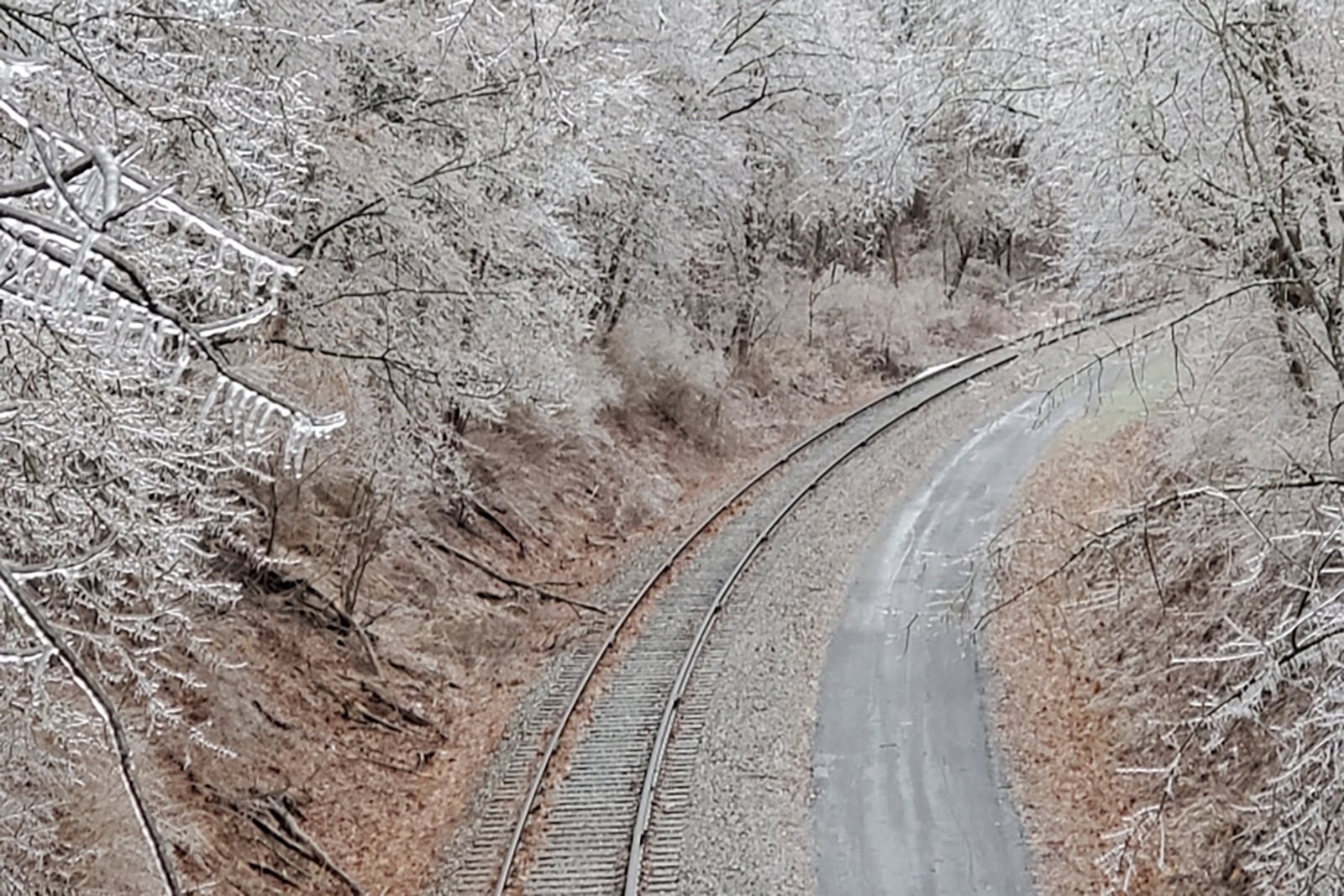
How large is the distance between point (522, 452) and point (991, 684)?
11.0 meters

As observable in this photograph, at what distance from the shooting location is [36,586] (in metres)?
7.10

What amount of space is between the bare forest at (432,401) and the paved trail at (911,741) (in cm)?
90

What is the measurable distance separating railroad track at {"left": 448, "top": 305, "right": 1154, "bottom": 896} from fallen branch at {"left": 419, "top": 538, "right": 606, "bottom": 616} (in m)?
0.94

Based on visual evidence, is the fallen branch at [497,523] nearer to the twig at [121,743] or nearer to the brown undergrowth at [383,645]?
the brown undergrowth at [383,645]

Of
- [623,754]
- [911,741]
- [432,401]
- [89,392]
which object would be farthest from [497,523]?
[89,392]

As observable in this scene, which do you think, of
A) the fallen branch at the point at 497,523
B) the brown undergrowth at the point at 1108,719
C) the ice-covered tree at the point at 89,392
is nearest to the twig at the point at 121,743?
the ice-covered tree at the point at 89,392

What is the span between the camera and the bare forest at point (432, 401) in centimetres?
541

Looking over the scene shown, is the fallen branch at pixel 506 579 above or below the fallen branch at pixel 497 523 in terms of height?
below

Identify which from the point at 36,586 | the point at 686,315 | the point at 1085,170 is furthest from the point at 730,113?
the point at 36,586

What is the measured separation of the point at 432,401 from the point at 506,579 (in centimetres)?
590

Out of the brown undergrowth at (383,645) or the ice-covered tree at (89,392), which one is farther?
the brown undergrowth at (383,645)

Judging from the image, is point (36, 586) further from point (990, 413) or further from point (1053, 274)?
point (990, 413)

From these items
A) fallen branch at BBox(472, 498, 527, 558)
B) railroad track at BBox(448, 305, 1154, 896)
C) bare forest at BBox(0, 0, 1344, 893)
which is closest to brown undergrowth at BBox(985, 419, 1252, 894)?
bare forest at BBox(0, 0, 1344, 893)

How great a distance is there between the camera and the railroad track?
35.0ft
